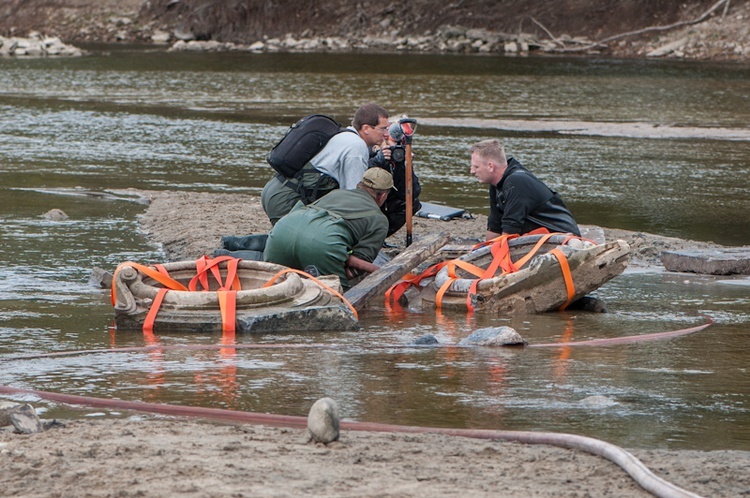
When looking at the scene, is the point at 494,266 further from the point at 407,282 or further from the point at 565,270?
the point at 407,282

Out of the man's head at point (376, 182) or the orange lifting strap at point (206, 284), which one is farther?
the man's head at point (376, 182)

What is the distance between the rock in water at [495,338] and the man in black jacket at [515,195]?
1.75 metres

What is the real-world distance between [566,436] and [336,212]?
13.0ft

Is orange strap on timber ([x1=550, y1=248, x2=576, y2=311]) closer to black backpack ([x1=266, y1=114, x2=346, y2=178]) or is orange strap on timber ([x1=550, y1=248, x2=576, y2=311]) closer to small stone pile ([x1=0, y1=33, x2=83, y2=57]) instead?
black backpack ([x1=266, y1=114, x2=346, y2=178])

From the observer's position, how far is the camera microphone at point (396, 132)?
9828mm

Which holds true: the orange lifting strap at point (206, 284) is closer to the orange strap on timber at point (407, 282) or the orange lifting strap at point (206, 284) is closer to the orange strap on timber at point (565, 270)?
the orange strap on timber at point (407, 282)

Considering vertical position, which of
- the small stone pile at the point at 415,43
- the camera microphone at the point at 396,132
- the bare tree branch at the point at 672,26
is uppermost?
the bare tree branch at the point at 672,26

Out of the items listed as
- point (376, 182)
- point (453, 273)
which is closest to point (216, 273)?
point (376, 182)

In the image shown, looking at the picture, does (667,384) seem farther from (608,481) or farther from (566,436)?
(608,481)

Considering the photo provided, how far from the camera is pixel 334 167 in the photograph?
9.62m

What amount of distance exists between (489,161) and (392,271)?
45.3 inches

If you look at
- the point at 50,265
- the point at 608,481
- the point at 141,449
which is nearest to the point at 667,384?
the point at 608,481

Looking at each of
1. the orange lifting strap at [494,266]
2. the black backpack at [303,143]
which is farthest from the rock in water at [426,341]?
the black backpack at [303,143]

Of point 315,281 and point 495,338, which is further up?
point 315,281
